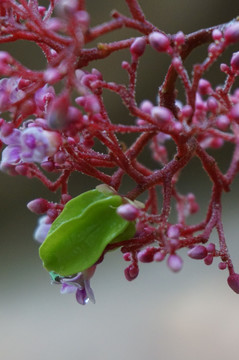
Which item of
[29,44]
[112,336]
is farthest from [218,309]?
[29,44]

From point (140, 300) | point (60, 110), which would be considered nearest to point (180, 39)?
point (60, 110)

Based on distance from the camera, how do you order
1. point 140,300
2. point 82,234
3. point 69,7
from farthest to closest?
point 140,300 → point 82,234 → point 69,7

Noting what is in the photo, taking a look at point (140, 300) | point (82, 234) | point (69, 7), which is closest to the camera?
point (69, 7)

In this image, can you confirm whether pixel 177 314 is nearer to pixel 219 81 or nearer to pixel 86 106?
pixel 219 81

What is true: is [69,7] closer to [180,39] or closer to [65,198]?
[180,39]

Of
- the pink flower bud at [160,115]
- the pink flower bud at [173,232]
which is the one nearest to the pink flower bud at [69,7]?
the pink flower bud at [160,115]

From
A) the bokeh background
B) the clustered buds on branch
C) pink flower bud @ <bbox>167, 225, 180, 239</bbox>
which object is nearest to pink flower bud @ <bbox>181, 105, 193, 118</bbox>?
the clustered buds on branch

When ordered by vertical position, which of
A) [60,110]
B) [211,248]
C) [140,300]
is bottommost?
[140,300]
